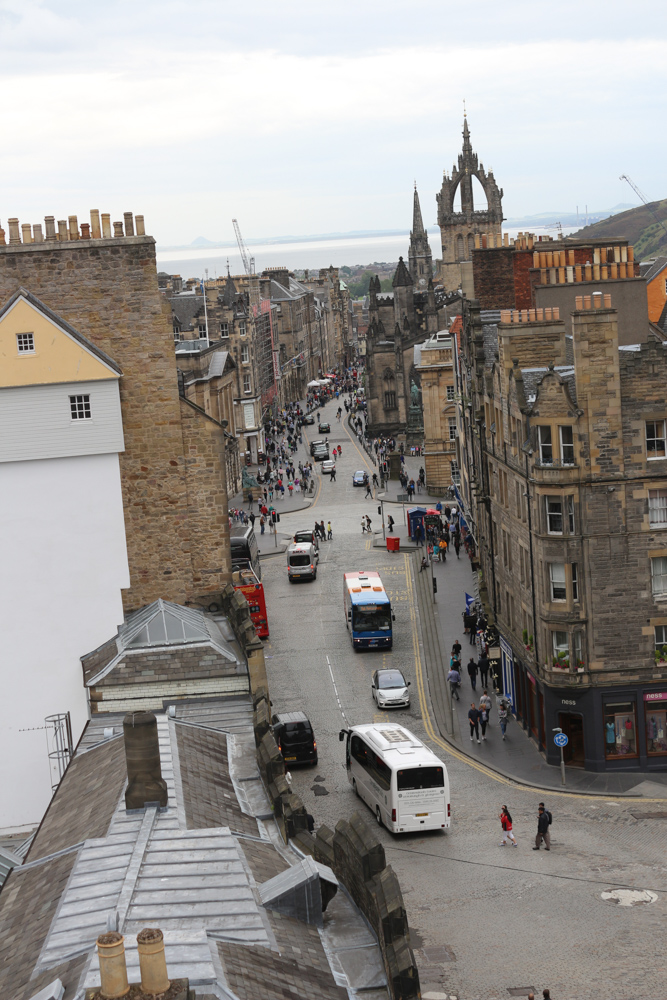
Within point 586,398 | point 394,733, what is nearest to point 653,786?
point 394,733

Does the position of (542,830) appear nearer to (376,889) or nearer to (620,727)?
(620,727)

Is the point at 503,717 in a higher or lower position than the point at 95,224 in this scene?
lower

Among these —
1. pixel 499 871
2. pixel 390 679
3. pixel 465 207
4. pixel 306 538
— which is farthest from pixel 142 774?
pixel 465 207

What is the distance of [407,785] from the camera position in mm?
34062

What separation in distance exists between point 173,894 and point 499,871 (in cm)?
1526

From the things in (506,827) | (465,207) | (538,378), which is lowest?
(506,827)

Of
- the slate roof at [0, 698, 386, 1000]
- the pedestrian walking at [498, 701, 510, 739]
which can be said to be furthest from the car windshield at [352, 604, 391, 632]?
the slate roof at [0, 698, 386, 1000]

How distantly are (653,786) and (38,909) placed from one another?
23.1m

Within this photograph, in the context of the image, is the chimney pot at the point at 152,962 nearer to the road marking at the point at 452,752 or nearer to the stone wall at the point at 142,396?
the stone wall at the point at 142,396

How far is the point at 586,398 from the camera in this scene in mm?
38531

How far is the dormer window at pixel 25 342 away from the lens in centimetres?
3516

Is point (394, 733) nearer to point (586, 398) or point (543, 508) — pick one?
point (543, 508)

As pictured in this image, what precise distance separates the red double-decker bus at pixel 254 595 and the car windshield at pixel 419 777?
20948mm

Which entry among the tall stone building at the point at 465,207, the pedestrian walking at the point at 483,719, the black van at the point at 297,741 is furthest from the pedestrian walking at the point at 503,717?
the tall stone building at the point at 465,207
